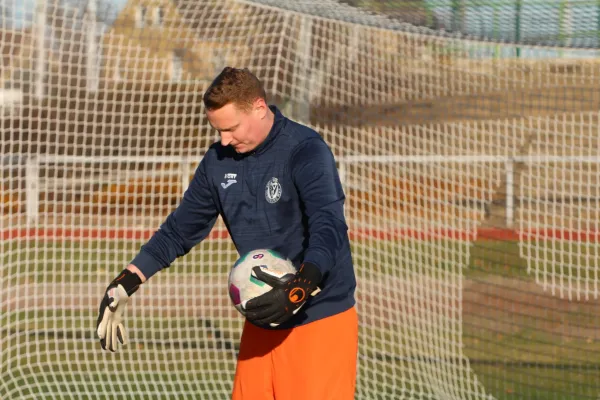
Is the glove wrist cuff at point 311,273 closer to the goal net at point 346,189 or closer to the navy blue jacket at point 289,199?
the navy blue jacket at point 289,199

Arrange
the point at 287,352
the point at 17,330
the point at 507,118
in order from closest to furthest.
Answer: the point at 287,352 → the point at 17,330 → the point at 507,118

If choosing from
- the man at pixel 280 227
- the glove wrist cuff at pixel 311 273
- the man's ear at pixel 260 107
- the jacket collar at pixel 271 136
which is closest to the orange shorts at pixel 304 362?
the man at pixel 280 227

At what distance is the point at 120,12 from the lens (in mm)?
8734

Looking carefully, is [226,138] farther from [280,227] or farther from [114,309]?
[114,309]

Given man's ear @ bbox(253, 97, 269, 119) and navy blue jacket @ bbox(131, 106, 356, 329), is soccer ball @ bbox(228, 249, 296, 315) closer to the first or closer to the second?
navy blue jacket @ bbox(131, 106, 356, 329)

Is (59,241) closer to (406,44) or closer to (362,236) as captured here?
(362,236)

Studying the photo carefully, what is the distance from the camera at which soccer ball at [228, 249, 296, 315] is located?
305cm

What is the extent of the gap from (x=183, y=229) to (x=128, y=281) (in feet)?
0.97

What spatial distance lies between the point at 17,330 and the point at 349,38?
379 cm

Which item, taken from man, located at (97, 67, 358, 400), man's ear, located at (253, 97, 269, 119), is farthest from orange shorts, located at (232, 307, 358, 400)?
man's ear, located at (253, 97, 269, 119)

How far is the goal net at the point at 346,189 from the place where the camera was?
22.1ft

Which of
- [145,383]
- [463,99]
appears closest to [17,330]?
[145,383]

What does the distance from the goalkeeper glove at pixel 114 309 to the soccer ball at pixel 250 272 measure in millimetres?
514

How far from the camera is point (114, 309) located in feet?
11.4
